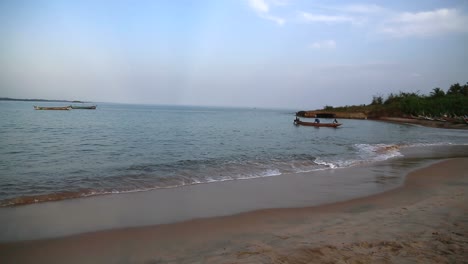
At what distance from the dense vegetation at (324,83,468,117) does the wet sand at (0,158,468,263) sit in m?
68.6

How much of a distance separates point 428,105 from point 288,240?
77495 mm

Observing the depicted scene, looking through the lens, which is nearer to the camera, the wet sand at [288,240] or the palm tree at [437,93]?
the wet sand at [288,240]

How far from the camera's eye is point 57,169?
506 inches

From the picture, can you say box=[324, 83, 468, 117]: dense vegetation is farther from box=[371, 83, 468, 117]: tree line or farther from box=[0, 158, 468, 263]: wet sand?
box=[0, 158, 468, 263]: wet sand

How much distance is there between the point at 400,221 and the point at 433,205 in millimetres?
2062

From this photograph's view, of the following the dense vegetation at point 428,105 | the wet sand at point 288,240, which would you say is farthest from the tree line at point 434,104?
the wet sand at point 288,240

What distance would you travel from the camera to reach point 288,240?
218 inches

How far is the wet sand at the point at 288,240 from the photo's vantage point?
4746mm

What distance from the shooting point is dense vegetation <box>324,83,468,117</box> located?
2546 inches

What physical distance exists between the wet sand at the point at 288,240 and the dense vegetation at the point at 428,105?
68.6m

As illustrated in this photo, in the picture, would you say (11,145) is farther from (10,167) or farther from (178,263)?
(178,263)

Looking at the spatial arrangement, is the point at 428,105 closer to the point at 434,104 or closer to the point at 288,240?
the point at 434,104

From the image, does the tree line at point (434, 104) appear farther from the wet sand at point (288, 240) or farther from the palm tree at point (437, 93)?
the wet sand at point (288, 240)

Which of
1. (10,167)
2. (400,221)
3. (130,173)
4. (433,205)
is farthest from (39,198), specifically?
(433,205)
